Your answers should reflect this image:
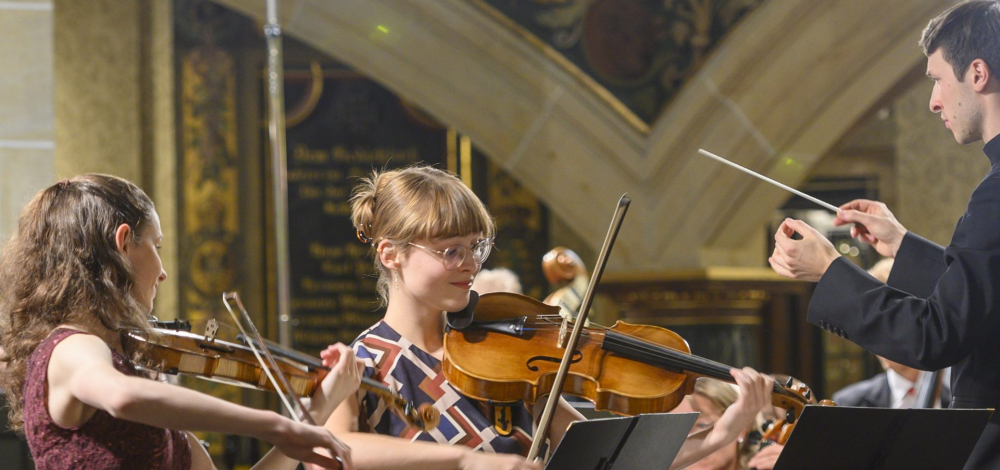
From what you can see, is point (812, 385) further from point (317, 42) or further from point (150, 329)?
point (150, 329)

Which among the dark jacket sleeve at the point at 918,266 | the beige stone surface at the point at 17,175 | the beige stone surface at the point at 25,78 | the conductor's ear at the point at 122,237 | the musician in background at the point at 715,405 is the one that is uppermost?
the beige stone surface at the point at 25,78

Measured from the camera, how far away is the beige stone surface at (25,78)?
4426mm

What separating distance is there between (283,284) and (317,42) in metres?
1.26

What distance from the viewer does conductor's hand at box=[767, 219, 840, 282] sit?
223 cm

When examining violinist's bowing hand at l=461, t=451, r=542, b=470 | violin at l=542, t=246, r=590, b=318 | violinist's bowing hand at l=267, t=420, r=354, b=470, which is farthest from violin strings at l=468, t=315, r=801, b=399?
violin at l=542, t=246, r=590, b=318

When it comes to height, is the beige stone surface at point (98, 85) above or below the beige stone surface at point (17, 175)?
above

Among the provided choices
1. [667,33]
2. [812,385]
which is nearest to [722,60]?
[667,33]

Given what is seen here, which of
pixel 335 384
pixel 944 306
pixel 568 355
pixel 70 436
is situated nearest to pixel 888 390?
pixel 944 306

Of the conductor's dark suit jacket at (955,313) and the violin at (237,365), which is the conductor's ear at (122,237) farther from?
the conductor's dark suit jacket at (955,313)

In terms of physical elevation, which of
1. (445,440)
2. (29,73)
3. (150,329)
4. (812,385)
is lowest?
(812,385)

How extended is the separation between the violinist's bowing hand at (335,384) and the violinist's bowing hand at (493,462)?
25cm

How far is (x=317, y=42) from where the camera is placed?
5.43 meters

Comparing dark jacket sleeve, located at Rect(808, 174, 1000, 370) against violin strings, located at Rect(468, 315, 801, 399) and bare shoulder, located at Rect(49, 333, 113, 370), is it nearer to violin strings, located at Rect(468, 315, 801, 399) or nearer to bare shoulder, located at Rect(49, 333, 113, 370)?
violin strings, located at Rect(468, 315, 801, 399)

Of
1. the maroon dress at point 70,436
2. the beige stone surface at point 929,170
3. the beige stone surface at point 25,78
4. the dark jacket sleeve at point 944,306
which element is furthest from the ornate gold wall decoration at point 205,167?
the dark jacket sleeve at point 944,306
